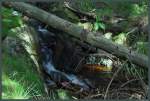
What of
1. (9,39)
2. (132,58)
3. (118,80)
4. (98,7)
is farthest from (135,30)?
(9,39)

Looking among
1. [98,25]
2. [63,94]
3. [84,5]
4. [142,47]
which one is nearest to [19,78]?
[63,94]

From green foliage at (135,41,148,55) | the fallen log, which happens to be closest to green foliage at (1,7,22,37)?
the fallen log

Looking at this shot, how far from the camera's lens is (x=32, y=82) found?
3.52 metres

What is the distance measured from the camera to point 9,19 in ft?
13.6

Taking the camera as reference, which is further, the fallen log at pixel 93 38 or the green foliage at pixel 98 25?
the green foliage at pixel 98 25

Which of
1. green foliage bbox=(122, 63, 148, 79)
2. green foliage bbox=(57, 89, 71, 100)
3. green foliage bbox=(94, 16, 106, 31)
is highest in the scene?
green foliage bbox=(94, 16, 106, 31)

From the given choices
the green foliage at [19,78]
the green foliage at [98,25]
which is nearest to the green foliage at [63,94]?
the green foliage at [19,78]

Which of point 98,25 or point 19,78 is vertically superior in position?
point 98,25

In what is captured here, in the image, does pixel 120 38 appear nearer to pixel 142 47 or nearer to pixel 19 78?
pixel 142 47

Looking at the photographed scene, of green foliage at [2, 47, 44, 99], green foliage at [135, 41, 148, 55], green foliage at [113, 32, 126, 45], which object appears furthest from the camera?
green foliage at [113, 32, 126, 45]

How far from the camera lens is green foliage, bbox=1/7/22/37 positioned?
395 centimetres

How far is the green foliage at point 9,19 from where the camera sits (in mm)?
3947

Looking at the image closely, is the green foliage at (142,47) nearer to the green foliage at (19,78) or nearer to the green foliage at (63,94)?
the green foliage at (63,94)

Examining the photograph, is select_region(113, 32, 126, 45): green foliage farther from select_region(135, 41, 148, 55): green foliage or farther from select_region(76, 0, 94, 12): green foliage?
select_region(76, 0, 94, 12): green foliage
